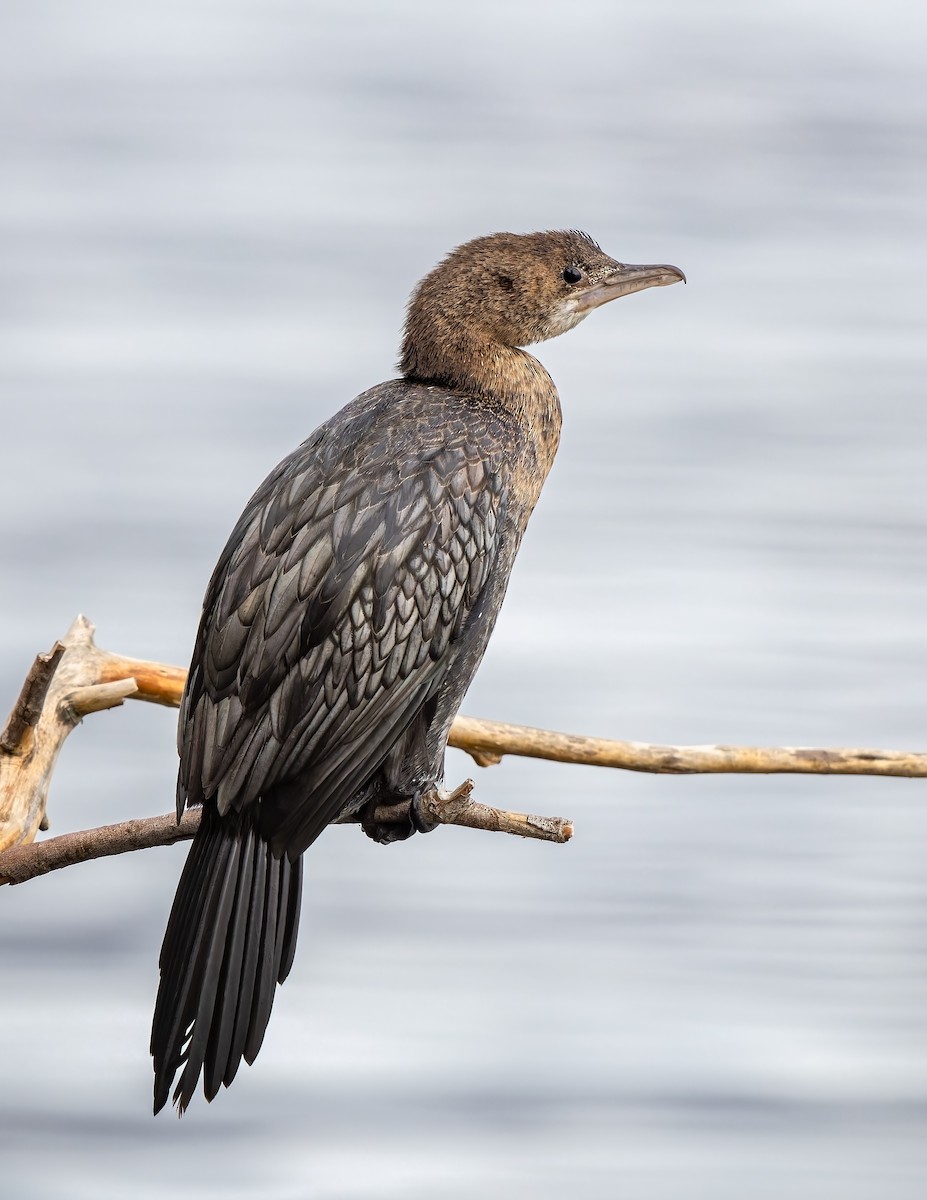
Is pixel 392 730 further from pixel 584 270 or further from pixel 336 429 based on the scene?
pixel 584 270

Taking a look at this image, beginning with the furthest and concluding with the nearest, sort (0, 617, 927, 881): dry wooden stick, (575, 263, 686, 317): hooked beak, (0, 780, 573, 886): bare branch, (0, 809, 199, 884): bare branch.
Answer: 1. (575, 263, 686, 317): hooked beak
2. (0, 617, 927, 881): dry wooden stick
3. (0, 809, 199, 884): bare branch
4. (0, 780, 573, 886): bare branch

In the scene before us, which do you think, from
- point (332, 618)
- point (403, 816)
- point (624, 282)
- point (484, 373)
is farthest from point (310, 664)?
point (624, 282)

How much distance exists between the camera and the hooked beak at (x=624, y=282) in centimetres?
325

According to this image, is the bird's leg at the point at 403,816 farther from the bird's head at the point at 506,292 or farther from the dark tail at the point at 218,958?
the bird's head at the point at 506,292

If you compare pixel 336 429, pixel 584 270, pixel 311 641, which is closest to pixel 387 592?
pixel 311 641

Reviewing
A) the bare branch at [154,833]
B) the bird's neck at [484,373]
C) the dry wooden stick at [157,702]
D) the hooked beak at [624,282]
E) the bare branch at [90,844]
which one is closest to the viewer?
the bare branch at [154,833]

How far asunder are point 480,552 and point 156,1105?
39.2 inches

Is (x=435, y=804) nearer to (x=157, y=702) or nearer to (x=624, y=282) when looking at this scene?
(x=157, y=702)

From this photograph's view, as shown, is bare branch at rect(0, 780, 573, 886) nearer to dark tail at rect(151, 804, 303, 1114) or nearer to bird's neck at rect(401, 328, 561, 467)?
dark tail at rect(151, 804, 303, 1114)

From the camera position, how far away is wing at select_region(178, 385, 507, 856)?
9.09ft

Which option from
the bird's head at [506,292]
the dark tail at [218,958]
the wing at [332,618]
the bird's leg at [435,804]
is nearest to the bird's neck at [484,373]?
the bird's head at [506,292]

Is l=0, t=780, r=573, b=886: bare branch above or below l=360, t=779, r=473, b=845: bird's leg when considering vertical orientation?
below

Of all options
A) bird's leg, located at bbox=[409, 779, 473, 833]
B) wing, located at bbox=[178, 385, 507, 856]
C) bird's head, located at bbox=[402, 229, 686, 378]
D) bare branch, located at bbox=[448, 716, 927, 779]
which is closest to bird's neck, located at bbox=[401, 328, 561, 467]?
bird's head, located at bbox=[402, 229, 686, 378]

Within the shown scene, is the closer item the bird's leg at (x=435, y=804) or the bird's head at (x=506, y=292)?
the bird's leg at (x=435, y=804)
